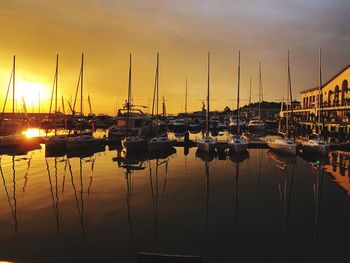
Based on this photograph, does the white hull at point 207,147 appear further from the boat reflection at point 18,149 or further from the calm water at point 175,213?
the boat reflection at point 18,149

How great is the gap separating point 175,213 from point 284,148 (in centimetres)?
2462

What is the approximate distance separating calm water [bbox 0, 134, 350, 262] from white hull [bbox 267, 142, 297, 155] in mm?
6291

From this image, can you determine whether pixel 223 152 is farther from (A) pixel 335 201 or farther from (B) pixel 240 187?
(A) pixel 335 201

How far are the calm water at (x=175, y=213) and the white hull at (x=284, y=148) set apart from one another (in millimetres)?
6291

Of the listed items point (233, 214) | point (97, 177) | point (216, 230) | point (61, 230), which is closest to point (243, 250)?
point (216, 230)

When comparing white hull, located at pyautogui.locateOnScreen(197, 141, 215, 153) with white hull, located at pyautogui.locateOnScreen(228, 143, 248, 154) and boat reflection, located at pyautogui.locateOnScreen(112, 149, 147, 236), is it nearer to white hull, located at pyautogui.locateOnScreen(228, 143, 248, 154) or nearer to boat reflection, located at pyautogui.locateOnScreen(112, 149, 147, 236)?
white hull, located at pyautogui.locateOnScreen(228, 143, 248, 154)

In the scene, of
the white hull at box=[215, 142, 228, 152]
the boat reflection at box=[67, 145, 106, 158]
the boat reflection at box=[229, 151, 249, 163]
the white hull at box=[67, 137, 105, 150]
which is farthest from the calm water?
the white hull at box=[67, 137, 105, 150]

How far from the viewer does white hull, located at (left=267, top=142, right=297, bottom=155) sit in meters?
35.1

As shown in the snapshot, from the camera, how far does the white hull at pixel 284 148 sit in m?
35.1

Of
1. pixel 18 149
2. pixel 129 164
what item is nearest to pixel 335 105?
pixel 129 164

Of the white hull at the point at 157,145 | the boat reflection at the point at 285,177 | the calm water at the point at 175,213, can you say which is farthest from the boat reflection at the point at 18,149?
the boat reflection at the point at 285,177

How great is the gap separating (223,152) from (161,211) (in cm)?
2435

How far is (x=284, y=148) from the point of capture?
36406mm

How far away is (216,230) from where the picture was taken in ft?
44.4
